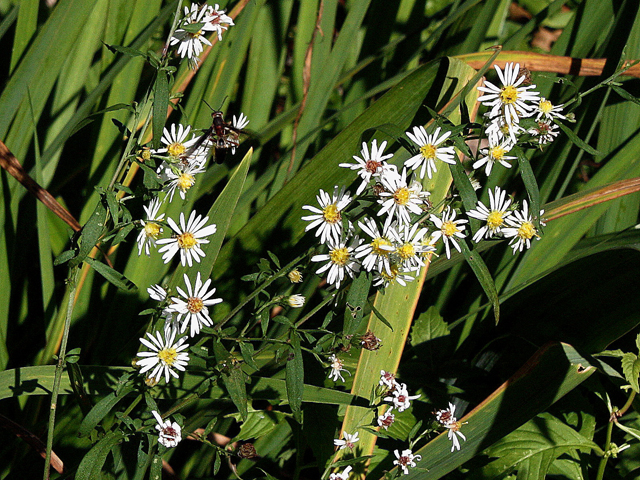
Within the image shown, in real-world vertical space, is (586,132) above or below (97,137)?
above

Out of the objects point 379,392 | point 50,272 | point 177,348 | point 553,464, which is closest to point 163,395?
point 177,348

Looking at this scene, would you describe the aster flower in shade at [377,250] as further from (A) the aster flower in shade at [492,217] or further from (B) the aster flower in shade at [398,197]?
(A) the aster flower in shade at [492,217]

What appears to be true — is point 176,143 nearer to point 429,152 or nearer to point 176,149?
point 176,149

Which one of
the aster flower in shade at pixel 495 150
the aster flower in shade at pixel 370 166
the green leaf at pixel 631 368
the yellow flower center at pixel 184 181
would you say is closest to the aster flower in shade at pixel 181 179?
the yellow flower center at pixel 184 181

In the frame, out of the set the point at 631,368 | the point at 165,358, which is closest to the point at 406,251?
the point at 165,358

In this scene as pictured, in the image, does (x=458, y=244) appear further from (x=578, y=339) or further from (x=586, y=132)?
(x=586, y=132)
